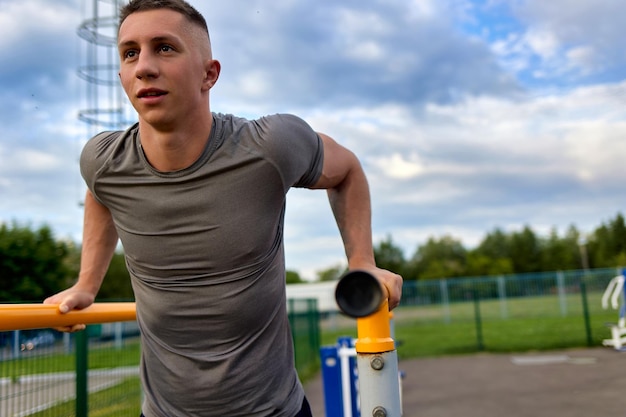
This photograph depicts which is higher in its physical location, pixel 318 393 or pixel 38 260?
pixel 38 260

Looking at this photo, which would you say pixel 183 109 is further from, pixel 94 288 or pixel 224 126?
pixel 94 288

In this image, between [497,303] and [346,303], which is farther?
[497,303]

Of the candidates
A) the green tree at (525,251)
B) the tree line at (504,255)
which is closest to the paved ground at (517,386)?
the tree line at (504,255)

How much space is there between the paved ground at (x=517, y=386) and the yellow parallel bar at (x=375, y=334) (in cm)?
628

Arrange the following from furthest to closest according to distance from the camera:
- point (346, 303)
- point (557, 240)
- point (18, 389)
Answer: point (557, 240)
point (18, 389)
point (346, 303)

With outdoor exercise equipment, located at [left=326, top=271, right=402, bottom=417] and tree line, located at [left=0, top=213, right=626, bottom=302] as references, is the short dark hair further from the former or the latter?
tree line, located at [left=0, top=213, right=626, bottom=302]

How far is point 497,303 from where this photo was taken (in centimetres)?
2950

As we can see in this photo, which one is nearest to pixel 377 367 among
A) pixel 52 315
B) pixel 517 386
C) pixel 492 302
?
pixel 52 315

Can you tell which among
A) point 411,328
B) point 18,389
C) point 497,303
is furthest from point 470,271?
point 18,389

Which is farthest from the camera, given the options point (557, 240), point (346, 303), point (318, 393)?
point (557, 240)

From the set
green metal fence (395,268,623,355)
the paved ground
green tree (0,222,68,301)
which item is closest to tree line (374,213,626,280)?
green metal fence (395,268,623,355)

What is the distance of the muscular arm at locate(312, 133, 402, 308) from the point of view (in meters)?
1.84

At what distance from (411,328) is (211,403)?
81.4 ft

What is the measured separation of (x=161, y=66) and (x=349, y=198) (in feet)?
2.25
